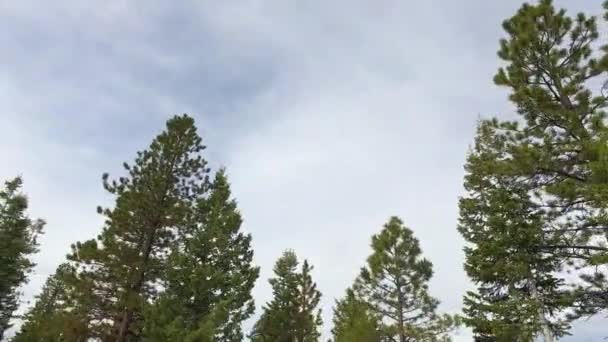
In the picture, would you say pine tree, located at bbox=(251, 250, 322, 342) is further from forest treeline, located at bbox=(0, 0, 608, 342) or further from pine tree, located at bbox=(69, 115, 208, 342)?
pine tree, located at bbox=(69, 115, 208, 342)

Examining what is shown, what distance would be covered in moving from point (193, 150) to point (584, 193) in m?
20.2

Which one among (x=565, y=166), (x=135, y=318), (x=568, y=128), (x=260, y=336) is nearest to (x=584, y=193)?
(x=565, y=166)

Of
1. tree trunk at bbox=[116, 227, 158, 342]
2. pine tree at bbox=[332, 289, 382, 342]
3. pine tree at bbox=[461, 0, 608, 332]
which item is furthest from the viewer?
pine tree at bbox=[332, 289, 382, 342]

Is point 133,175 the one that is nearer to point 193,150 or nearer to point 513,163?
point 193,150

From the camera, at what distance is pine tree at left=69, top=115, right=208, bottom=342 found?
19.8 m

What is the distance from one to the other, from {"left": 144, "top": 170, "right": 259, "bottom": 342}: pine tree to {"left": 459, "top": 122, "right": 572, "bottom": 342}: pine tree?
38.4ft

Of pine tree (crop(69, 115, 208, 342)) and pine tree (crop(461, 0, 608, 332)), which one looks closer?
pine tree (crop(461, 0, 608, 332))

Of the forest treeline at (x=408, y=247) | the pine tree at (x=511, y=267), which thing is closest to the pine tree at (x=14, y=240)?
the forest treeline at (x=408, y=247)

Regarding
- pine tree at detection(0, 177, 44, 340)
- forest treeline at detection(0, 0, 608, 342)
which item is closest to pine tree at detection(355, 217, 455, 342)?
forest treeline at detection(0, 0, 608, 342)

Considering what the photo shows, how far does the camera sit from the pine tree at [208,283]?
1661cm

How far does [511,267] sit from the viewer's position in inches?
704

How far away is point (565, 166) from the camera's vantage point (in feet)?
43.5

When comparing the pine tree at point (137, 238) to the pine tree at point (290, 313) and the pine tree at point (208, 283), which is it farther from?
the pine tree at point (290, 313)

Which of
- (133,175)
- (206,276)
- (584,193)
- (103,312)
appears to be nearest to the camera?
(584,193)
